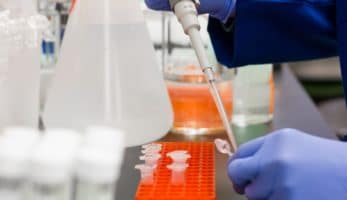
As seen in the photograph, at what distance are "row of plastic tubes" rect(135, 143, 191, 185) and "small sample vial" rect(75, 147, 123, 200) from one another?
29 centimetres

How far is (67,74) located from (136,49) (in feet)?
0.39

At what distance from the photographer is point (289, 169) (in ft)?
2.31

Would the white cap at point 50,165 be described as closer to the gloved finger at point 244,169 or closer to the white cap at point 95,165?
the white cap at point 95,165

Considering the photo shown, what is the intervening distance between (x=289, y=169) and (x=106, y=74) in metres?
0.35

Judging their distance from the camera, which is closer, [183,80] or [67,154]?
[67,154]

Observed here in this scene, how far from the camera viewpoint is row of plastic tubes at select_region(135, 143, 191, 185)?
743mm

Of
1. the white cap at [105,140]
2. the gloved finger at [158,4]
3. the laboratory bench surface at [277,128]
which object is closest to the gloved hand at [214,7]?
the gloved finger at [158,4]

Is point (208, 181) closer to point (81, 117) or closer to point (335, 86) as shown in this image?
point (81, 117)

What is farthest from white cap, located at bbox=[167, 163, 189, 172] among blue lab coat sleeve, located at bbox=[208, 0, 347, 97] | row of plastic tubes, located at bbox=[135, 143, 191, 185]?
blue lab coat sleeve, located at bbox=[208, 0, 347, 97]

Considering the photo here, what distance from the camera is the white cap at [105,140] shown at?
1.42 feet

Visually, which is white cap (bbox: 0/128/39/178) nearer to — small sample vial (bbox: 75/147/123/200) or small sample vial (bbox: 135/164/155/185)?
small sample vial (bbox: 75/147/123/200)

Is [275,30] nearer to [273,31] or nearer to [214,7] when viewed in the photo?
[273,31]

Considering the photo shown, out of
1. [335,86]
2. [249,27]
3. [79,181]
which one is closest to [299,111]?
[249,27]

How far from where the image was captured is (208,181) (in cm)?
74
